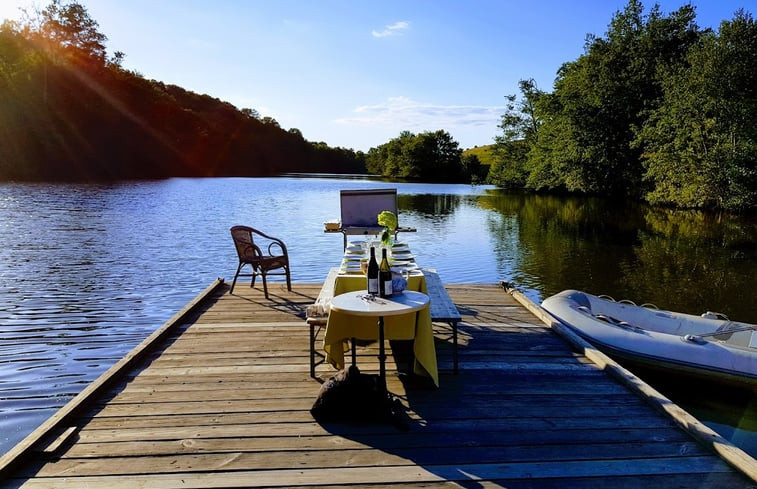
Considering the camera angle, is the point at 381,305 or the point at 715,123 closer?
the point at 381,305

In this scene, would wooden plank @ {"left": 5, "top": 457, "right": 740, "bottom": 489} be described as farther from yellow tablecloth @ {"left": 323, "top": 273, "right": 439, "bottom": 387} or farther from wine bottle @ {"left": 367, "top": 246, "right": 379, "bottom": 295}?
wine bottle @ {"left": 367, "top": 246, "right": 379, "bottom": 295}

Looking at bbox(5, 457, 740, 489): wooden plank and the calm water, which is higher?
bbox(5, 457, 740, 489): wooden plank

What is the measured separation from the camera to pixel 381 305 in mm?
3285

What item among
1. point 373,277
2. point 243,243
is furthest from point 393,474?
point 243,243

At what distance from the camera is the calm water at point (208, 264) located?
5.88 metres

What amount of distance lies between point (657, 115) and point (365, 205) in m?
26.9

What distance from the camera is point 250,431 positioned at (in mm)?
3129

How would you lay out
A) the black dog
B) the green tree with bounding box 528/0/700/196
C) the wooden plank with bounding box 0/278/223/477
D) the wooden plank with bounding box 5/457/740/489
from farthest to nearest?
1. the green tree with bounding box 528/0/700/196
2. the black dog
3. the wooden plank with bounding box 0/278/223/477
4. the wooden plank with bounding box 5/457/740/489

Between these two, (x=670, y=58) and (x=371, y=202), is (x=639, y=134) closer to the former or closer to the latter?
(x=670, y=58)

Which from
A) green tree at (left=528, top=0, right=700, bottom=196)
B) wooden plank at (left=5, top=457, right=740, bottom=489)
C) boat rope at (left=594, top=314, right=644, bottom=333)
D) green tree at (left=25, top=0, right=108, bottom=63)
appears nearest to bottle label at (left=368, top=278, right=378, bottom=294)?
wooden plank at (left=5, top=457, right=740, bottom=489)

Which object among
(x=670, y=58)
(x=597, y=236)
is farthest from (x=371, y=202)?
(x=670, y=58)

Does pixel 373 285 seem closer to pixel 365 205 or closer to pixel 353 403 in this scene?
pixel 353 403

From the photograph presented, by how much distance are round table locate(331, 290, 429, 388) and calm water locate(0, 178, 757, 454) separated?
316cm

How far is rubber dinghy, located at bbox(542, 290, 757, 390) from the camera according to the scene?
520 centimetres
